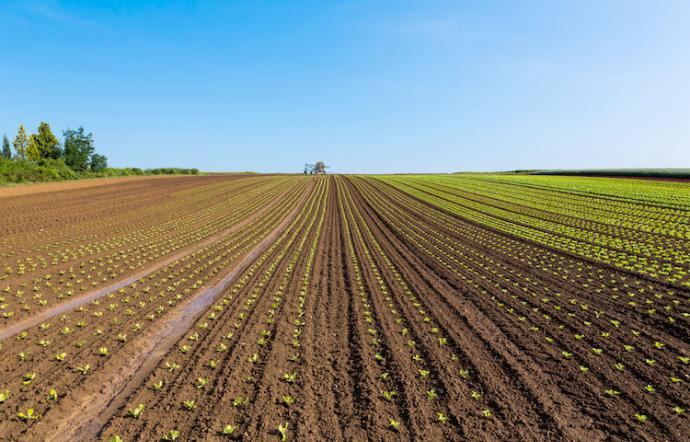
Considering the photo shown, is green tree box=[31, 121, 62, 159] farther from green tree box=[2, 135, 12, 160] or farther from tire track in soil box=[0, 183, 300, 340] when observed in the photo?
tire track in soil box=[0, 183, 300, 340]

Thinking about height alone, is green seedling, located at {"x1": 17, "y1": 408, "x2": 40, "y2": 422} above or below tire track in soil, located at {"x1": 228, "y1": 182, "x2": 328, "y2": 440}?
above

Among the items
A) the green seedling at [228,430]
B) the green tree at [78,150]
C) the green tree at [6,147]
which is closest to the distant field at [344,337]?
the green seedling at [228,430]

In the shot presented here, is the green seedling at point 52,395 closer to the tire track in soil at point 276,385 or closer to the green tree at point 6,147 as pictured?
the tire track in soil at point 276,385

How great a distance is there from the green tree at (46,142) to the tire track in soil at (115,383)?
9348 cm

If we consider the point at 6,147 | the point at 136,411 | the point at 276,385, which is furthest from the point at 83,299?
the point at 6,147

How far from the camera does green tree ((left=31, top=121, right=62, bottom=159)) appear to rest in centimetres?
7988

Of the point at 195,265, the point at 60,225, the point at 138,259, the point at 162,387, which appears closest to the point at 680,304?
the point at 162,387

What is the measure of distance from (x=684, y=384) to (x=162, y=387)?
1040 centimetres

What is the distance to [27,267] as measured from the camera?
555 inches

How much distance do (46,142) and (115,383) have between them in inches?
3943

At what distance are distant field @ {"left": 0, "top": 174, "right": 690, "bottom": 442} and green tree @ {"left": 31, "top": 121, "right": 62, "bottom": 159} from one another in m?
77.5

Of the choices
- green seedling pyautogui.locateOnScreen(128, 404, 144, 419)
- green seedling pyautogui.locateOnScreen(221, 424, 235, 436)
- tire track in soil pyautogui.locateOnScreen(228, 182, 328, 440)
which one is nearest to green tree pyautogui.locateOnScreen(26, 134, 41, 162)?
tire track in soil pyautogui.locateOnScreen(228, 182, 328, 440)

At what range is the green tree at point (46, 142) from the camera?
79.9m

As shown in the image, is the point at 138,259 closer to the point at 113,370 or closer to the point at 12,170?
the point at 113,370
